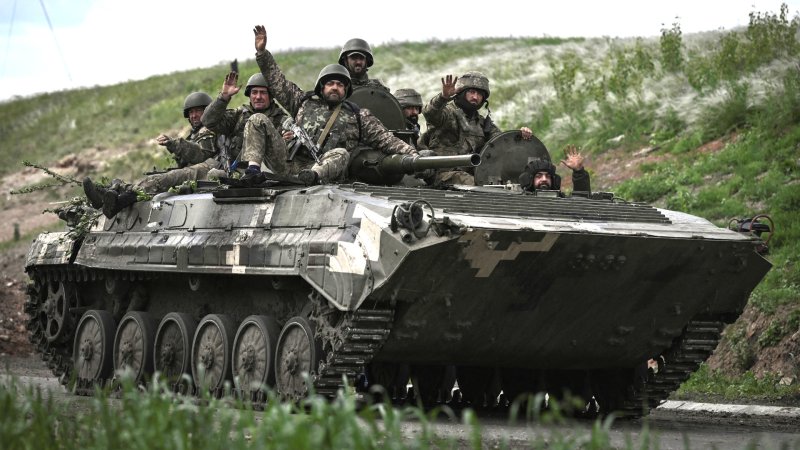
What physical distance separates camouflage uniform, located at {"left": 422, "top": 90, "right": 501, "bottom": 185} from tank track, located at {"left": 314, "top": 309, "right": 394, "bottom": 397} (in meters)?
4.24

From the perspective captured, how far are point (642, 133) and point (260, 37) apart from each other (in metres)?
15.8

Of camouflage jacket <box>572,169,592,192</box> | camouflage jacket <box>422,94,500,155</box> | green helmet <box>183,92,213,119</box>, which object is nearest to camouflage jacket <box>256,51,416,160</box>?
camouflage jacket <box>422,94,500,155</box>

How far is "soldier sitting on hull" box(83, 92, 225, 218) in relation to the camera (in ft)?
57.2

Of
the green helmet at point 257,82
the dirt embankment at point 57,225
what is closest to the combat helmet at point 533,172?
the green helmet at point 257,82

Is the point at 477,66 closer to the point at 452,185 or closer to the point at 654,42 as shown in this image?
the point at 654,42

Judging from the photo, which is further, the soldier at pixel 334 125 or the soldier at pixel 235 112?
the soldier at pixel 235 112

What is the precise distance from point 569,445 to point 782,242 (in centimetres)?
1468

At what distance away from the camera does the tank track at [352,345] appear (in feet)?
42.3

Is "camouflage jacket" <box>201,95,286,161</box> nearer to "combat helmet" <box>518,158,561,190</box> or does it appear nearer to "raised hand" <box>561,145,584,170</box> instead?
"combat helmet" <box>518,158,561,190</box>

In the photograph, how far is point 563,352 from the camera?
565 inches

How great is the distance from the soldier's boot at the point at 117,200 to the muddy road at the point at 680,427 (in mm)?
2187

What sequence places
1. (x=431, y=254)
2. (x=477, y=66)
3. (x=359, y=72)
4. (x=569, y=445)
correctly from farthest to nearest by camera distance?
(x=477, y=66), (x=359, y=72), (x=431, y=254), (x=569, y=445)

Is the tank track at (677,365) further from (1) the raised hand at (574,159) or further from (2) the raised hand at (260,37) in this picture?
(2) the raised hand at (260,37)

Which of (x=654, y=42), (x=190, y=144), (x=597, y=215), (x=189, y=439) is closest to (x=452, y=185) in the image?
(x=597, y=215)
